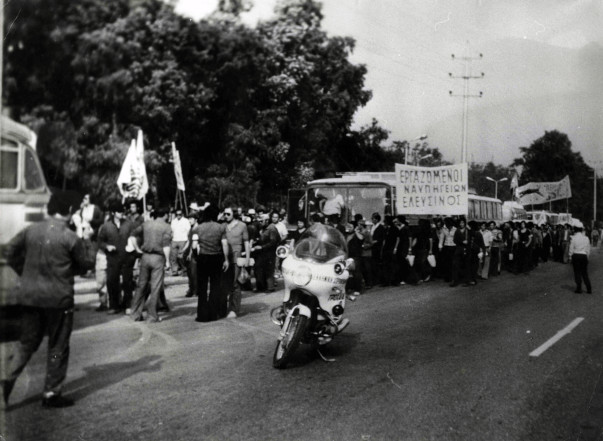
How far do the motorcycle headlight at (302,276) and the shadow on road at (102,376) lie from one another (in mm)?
1611

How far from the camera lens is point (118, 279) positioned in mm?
9742

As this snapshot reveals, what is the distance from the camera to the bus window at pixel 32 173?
3.97m

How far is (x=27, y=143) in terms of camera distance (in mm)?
3979

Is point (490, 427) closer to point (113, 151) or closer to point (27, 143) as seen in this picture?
point (113, 151)

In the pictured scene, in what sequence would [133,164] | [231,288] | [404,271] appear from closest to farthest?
[133,164] < [231,288] < [404,271]

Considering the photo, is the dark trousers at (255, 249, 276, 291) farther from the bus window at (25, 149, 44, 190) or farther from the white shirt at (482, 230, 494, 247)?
the bus window at (25, 149, 44, 190)

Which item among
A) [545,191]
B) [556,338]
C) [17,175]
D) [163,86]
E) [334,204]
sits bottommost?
[556,338]

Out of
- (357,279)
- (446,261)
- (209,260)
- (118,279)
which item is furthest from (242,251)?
(446,261)

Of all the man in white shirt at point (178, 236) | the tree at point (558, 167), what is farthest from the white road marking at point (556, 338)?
the tree at point (558, 167)

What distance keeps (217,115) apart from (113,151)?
151cm

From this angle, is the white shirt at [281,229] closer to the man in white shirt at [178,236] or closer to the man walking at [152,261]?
the man in white shirt at [178,236]

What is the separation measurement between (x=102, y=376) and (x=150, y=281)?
329 centimetres

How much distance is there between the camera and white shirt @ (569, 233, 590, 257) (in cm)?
1400

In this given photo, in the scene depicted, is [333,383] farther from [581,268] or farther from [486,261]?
[486,261]
